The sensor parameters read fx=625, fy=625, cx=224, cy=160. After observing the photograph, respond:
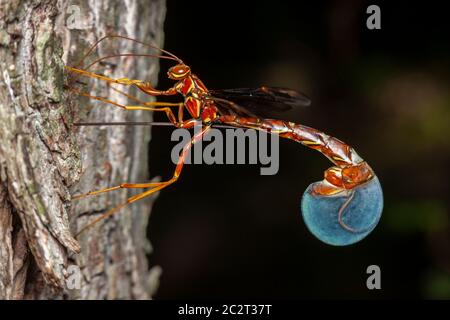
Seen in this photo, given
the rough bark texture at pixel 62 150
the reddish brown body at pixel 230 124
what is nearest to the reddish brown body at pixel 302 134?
the reddish brown body at pixel 230 124

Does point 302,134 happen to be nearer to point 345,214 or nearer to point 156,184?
point 345,214

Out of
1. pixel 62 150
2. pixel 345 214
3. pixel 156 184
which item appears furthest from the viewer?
pixel 156 184

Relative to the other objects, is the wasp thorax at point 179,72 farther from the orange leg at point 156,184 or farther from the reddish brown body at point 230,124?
the orange leg at point 156,184

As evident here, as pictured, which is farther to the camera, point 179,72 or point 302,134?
point 302,134

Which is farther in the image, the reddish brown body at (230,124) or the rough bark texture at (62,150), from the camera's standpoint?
Answer: the reddish brown body at (230,124)

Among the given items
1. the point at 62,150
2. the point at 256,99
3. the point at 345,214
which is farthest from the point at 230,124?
the point at 62,150

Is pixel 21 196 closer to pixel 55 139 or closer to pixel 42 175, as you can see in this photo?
pixel 42 175

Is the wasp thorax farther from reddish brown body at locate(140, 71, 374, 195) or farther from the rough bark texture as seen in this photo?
the rough bark texture
